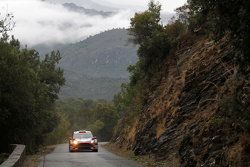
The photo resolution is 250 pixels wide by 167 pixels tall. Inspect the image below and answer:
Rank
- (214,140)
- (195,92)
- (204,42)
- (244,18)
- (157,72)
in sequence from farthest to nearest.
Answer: (157,72) → (204,42) → (195,92) → (214,140) → (244,18)

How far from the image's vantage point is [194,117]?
830 inches

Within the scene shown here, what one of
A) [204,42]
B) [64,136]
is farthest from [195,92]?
[64,136]

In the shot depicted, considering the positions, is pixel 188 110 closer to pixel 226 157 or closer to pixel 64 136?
pixel 226 157

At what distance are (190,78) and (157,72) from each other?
10.7m

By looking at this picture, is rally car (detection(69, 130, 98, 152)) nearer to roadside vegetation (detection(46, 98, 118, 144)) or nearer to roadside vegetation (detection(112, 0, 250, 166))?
roadside vegetation (detection(112, 0, 250, 166))

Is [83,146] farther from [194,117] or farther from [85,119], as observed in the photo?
[85,119]

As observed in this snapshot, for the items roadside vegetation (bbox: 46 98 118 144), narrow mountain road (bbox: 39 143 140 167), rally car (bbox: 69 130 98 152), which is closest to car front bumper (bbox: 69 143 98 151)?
rally car (bbox: 69 130 98 152)

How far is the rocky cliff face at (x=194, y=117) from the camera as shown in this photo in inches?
593

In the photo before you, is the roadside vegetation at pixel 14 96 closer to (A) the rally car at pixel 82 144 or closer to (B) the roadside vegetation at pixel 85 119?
(A) the rally car at pixel 82 144

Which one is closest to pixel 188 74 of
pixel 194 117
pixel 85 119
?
pixel 194 117

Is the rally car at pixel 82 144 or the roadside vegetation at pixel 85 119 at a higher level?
the rally car at pixel 82 144

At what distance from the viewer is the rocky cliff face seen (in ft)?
49.4

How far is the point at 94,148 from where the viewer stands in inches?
1394

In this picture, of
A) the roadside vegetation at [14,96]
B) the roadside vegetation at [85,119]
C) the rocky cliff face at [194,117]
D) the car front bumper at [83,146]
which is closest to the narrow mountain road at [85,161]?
the rocky cliff face at [194,117]
